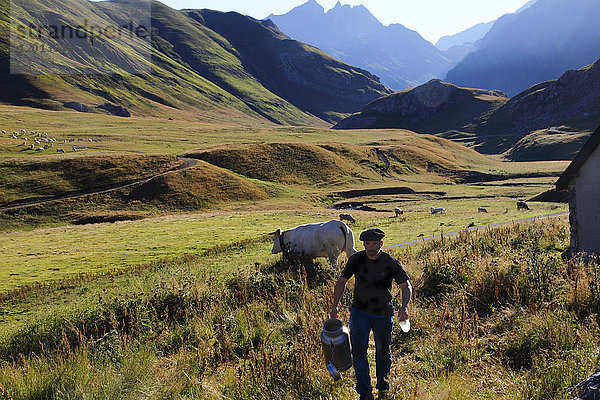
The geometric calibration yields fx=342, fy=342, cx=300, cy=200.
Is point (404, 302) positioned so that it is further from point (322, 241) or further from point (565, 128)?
point (565, 128)

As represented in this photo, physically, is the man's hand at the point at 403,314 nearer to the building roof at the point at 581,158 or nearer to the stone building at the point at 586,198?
the stone building at the point at 586,198

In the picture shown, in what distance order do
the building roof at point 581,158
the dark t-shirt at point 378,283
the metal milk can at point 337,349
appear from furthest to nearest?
the building roof at point 581,158 < the dark t-shirt at point 378,283 < the metal milk can at point 337,349

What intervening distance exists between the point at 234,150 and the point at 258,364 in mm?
89661

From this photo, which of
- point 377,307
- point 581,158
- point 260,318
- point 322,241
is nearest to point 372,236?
point 377,307

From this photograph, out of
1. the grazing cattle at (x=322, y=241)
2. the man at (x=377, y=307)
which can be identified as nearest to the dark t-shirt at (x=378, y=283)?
the man at (x=377, y=307)

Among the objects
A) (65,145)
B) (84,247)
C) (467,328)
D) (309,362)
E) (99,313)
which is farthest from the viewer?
(65,145)

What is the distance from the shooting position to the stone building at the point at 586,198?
563 inches

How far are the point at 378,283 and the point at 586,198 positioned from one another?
13.9m

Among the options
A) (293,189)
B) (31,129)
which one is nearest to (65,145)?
(31,129)

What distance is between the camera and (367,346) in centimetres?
619

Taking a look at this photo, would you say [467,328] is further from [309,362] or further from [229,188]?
[229,188]

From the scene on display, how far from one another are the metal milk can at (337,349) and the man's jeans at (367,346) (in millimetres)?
276

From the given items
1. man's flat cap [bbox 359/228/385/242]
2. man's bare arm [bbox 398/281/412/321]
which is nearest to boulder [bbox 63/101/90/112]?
man's flat cap [bbox 359/228/385/242]

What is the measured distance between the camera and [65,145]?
9094 centimetres
